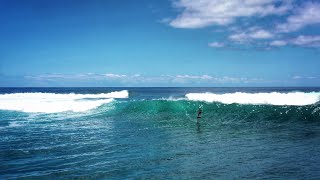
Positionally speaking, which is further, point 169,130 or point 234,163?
point 169,130

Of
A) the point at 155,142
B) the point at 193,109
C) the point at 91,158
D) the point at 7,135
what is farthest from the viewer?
the point at 193,109

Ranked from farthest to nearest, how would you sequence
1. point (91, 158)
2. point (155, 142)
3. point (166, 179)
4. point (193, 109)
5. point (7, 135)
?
point (193, 109) → point (7, 135) → point (155, 142) → point (91, 158) → point (166, 179)

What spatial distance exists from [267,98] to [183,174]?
1211 inches

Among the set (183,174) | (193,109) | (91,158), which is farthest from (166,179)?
(193,109)

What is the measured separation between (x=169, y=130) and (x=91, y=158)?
7270mm

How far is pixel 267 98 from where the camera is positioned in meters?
38.7

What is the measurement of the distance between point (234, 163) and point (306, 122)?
11.0 metres

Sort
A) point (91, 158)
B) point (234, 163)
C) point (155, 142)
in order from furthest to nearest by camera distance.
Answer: point (155, 142), point (91, 158), point (234, 163)

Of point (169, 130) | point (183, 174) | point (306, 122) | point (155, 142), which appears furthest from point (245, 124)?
point (183, 174)

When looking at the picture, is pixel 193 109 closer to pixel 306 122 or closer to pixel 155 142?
pixel 306 122

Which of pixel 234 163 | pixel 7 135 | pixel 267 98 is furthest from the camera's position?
pixel 267 98

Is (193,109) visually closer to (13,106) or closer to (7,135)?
(7,135)

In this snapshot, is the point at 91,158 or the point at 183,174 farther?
the point at 91,158

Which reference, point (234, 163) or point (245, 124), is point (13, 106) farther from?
point (234, 163)
